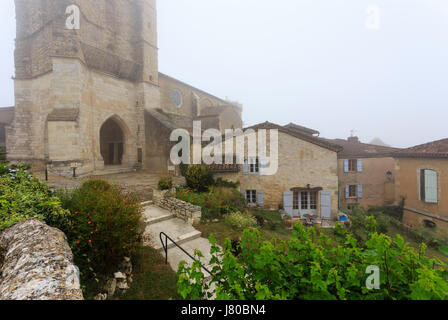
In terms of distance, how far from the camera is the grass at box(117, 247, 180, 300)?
3.46 m

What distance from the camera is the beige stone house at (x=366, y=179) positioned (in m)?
17.2

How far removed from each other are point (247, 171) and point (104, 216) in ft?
29.9

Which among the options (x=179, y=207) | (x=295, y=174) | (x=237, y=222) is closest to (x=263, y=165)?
(x=295, y=174)

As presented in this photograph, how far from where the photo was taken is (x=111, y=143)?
18.0m

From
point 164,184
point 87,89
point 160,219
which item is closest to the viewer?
point 160,219

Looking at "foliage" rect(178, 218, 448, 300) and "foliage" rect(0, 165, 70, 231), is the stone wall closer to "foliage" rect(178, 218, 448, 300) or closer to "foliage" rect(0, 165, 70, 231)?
"foliage" rect(0, 165, 70, 231)

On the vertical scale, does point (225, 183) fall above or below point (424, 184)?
above

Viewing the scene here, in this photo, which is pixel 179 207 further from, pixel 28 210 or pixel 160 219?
pixel 28 210

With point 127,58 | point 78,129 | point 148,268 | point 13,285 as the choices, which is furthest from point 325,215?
point 127,58

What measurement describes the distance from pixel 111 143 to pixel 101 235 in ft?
56.2

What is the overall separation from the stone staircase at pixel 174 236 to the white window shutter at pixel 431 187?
15045 mm

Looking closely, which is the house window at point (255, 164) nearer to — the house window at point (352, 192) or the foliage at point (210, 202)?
the foliage at point (210, 202)

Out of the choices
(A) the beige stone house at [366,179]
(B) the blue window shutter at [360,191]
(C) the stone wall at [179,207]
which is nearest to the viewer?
(C) the stone wall at [179,207]

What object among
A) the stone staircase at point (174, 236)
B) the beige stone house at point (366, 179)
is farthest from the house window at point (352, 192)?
the stone staircase at point (174, 236)
